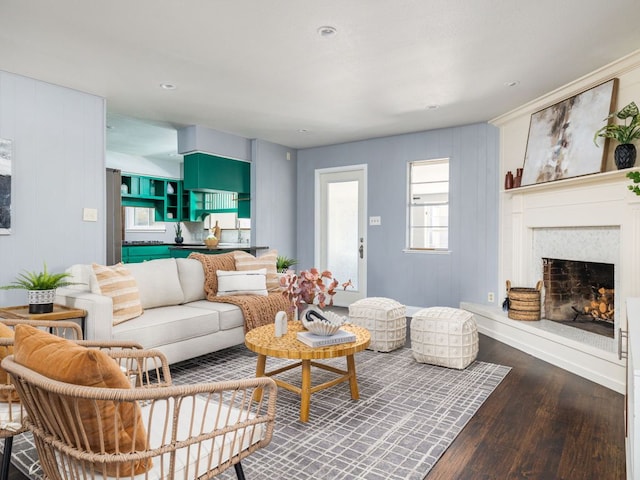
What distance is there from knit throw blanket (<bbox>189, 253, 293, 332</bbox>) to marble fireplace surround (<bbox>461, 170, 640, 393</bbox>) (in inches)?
89.3

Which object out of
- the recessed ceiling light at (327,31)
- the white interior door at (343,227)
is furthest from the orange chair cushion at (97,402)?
the white interior door at (343,227)

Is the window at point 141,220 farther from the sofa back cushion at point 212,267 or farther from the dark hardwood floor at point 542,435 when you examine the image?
the dark hardwood floor at point 542,435

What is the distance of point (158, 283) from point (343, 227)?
127 inches

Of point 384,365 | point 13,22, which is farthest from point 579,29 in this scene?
point 13,22

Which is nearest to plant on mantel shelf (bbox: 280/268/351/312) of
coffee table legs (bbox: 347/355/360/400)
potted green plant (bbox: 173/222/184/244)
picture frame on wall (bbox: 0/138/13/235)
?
coffee table legs (bbox: 347/355/360/400)

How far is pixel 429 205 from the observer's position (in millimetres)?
5531

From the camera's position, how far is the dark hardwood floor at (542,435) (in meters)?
1.95

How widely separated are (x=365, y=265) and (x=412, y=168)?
1501 millimetres

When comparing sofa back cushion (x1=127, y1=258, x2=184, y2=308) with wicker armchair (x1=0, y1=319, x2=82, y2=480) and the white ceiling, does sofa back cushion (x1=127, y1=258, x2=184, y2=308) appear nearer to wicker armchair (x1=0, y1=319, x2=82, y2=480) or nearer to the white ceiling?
the white ceiling

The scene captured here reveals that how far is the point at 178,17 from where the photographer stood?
8.55ft

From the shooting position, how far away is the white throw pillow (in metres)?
3.98

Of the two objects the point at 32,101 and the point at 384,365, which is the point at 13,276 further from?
the point at 384,365

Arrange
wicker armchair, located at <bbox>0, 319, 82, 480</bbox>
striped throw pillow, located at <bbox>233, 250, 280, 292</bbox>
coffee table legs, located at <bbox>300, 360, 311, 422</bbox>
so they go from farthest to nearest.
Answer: striped throw pillow, located at <bbox>233, 250, 280, 292</bbox>, coffee table legs, located at <bbox>300, 360, 311, 422</bbox>, wicker armchair, located at <bbox>0, 319, 82, 480</bbox>

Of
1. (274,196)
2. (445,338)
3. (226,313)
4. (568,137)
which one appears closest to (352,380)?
(445,338)
